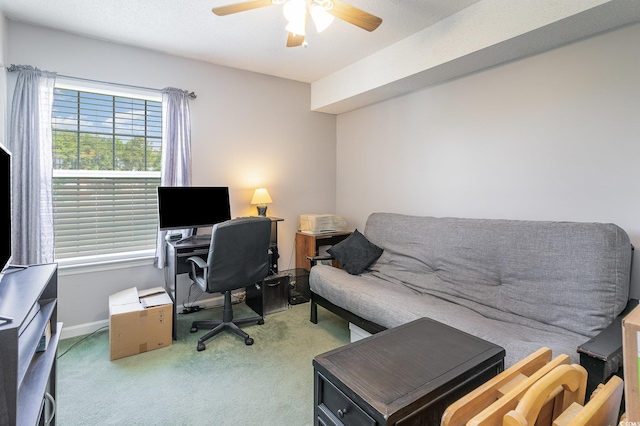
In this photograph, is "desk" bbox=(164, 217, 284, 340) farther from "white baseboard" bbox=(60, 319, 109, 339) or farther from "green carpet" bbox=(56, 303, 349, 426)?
"white baseboard" bbox=(60, 319, 109, 339)

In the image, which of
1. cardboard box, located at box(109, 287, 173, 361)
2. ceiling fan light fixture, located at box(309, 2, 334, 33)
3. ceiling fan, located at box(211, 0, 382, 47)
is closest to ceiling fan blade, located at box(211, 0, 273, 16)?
ceiling fan, located at box(211, 0, 382, 47)

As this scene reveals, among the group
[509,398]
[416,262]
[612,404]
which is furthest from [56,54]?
[612,404]

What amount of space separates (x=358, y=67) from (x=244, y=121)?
1.39 metres

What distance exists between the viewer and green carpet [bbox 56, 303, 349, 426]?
1846 mm

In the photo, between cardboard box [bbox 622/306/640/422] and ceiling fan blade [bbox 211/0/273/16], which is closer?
cardboard box [bbox 622/306/640/422]

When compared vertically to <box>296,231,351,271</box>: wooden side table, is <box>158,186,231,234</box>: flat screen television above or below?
above

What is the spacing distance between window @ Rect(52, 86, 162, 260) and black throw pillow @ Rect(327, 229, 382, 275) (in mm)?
1905

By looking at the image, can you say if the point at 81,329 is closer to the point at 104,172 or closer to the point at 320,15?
the point at 104,172

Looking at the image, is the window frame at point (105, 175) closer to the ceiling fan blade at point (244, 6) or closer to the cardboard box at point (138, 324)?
the cardboard box at point (138, 324)

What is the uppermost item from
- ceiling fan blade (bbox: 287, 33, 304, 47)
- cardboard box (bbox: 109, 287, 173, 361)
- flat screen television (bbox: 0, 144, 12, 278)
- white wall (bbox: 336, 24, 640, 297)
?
ceiling fan blade (bbox: 287, 33, 304, 47)

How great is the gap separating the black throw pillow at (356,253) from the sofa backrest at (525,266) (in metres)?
0.15

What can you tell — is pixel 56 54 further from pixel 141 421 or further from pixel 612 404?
pixel 612 404

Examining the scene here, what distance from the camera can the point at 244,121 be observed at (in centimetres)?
366

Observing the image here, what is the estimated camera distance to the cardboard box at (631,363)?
0.60 metres
